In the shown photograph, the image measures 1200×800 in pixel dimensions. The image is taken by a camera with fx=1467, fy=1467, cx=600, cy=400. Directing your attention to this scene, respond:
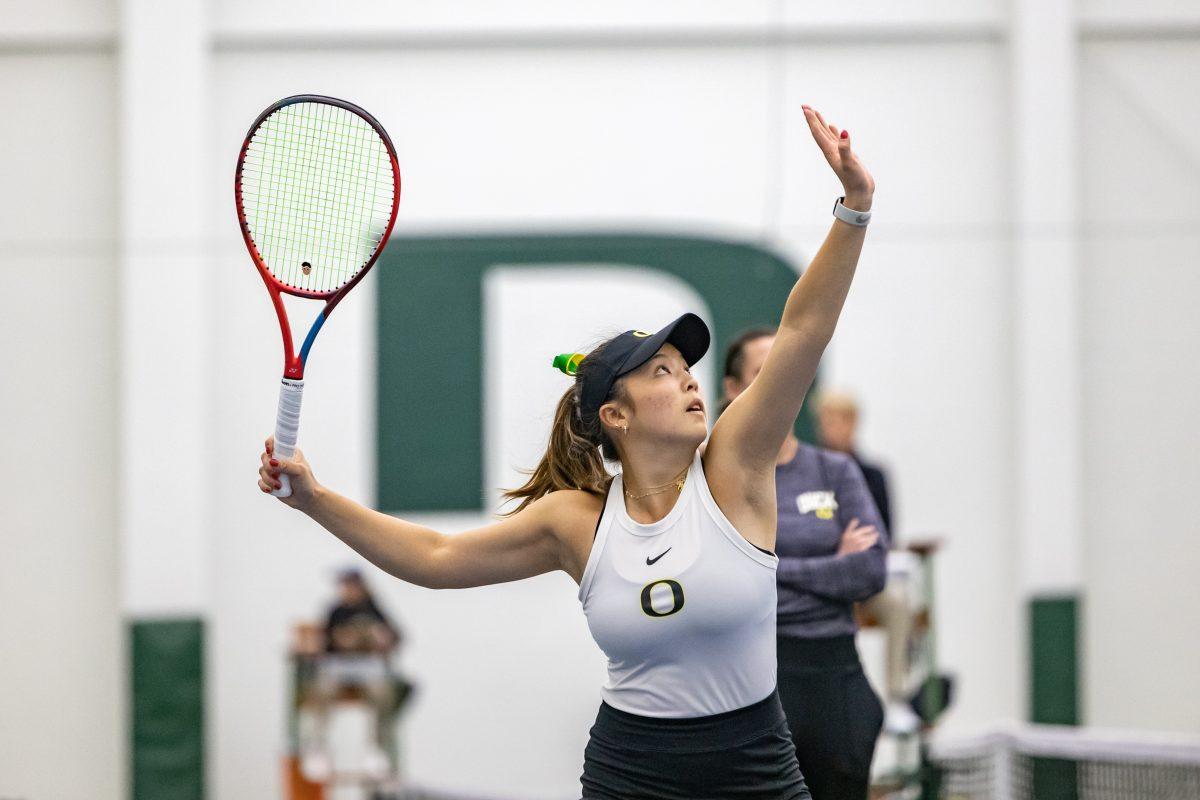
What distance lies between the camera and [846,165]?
204 cm

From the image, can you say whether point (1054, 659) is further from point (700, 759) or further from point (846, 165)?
point (846, 165)

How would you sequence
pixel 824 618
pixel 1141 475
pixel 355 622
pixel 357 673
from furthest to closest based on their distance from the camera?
1. pixel 1141 475
2. pixel 355 622
3. pixel 357 673
4. pixel 824 618

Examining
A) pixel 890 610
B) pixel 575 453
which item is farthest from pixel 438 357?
pixel 575 453

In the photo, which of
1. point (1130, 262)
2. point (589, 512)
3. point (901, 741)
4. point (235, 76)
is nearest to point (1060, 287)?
point (1130, 262)

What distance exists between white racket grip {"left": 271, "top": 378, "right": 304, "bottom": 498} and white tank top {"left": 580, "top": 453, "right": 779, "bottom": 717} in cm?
48

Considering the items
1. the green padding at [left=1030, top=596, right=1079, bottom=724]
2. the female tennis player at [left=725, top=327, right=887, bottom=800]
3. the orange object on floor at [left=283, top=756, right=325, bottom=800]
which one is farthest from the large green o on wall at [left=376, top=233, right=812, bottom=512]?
the female tennis player at [left=725, top=327, right=887, bottom=800]

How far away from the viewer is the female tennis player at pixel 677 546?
82.4 inches

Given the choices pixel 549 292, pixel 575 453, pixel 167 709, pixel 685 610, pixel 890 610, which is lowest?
pixel 167 709

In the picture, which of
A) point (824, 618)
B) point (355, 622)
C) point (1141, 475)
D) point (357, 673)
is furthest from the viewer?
point (1141, 475)

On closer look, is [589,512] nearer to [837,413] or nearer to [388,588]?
[837,413]

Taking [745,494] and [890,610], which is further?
[890,610]

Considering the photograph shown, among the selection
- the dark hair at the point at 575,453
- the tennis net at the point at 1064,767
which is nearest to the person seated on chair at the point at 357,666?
the tennis net at the point at 1064,767

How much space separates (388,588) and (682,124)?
236 cm

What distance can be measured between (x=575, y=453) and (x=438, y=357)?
3913 mm
